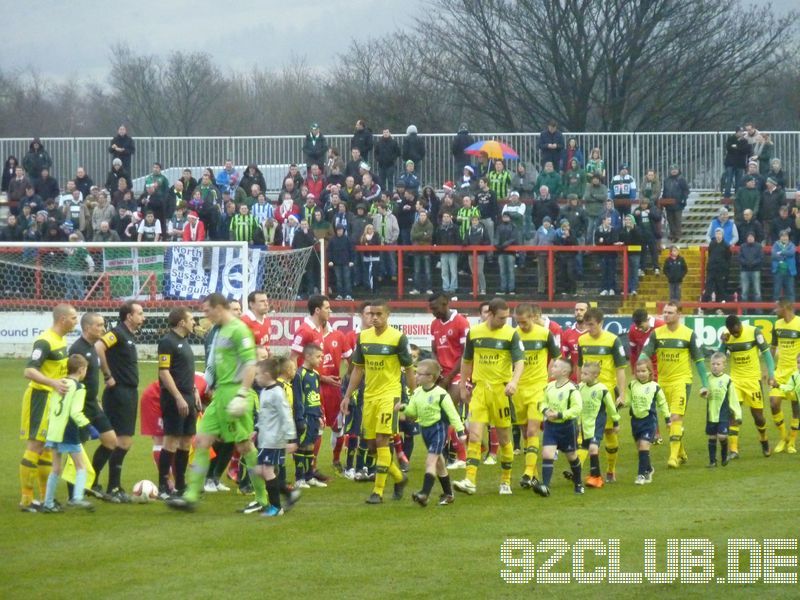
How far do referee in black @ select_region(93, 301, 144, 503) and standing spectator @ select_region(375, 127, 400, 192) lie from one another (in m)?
21.9

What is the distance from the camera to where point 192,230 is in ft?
102

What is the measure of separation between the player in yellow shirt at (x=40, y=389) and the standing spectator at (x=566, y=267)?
1898 centimetres

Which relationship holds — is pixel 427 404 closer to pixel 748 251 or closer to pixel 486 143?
pixel 748 251

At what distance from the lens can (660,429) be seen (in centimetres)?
1964

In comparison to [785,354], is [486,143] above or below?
above

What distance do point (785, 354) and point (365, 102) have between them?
125ft

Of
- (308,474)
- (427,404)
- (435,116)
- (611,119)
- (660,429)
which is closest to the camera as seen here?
(427,404)

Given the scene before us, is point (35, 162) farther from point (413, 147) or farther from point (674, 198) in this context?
point (674, 198)

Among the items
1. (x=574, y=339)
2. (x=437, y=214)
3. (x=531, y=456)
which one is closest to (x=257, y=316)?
(x=531, y=456)

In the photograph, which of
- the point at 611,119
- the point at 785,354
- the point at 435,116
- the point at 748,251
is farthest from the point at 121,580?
the point at 435,116

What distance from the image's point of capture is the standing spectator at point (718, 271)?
2950cm

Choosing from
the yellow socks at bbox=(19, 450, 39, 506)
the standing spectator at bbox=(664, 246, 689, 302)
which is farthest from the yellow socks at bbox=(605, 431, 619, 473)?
the standing spectator at bbox=(664, 246, 689, 302)

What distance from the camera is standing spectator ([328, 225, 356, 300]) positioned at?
30250mm

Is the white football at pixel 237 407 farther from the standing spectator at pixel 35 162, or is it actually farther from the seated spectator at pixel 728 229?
the standing spectator at pixel 35 162
